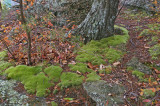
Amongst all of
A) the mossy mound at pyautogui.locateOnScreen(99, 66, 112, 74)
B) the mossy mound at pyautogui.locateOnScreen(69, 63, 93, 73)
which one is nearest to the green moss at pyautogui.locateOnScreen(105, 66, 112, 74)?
the mossy mound at pyautogui.locateOnScreen(99, 66, 112, 74)

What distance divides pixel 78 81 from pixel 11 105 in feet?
4.93

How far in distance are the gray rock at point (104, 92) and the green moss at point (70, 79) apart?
0.21 metres

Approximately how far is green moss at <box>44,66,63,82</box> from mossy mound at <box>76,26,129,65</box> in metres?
0.84

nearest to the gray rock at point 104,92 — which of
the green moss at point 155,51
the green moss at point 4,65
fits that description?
the green moss at point 155,51

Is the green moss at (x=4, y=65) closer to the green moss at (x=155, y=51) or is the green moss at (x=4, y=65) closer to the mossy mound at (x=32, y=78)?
the mossy mound at (x=32, y=78)

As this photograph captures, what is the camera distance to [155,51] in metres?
4.26

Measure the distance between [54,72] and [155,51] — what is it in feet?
11.2

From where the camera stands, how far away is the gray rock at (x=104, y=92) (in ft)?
8.61

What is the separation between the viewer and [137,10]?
30.3 ft

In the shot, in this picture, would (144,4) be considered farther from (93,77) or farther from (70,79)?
(70,79)

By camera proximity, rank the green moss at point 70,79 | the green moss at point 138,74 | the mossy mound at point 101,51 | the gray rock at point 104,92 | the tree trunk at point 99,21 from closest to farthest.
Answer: the gray rock at point 104,92 < the green moss at point 70,79 < the green moss at point 138,74 < the mossy mound at point 101,51 < the tree trunk at point 99,21

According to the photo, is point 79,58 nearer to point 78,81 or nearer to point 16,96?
point 78,81

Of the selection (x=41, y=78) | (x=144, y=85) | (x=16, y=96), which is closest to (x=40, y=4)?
(x=41, y=78)

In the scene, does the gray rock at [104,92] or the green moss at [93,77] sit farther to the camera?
the green moss at [93,77]
